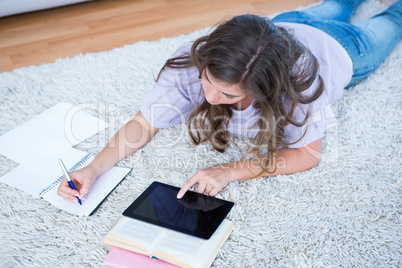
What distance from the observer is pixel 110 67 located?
1.46m

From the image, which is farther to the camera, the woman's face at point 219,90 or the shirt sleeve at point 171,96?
the shirt sleeve at point 171,96

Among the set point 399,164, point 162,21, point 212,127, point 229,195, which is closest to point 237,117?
point 212,127

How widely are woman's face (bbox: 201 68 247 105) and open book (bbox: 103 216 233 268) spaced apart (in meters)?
0.30

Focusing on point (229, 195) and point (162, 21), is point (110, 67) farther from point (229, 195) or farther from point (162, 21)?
point (229, 195)

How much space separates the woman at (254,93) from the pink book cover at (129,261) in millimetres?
176

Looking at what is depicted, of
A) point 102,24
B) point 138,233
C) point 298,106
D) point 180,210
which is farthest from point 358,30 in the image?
point 102,24

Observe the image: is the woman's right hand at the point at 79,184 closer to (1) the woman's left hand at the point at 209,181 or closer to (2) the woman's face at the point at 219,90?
(1) the woman's left hand at the point at 209,181

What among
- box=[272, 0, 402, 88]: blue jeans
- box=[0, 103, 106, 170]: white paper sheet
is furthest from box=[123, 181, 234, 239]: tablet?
box=[272, 0, 402, 88]: blue jeans

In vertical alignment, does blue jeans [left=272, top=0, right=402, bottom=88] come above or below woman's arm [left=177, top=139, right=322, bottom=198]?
above

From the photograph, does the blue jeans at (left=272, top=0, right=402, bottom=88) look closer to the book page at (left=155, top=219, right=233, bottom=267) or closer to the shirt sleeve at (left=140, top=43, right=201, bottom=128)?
the shirt sleeve at (left=140, top=43, right=201, bottom=128)

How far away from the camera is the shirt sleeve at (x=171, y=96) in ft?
3.06

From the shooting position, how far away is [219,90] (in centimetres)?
77

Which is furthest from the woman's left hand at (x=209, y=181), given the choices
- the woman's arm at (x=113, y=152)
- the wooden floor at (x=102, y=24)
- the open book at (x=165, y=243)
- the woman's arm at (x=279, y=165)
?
the wooden floor at (x=102, y=24)

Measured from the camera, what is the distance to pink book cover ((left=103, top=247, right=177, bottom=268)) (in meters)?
0.76
